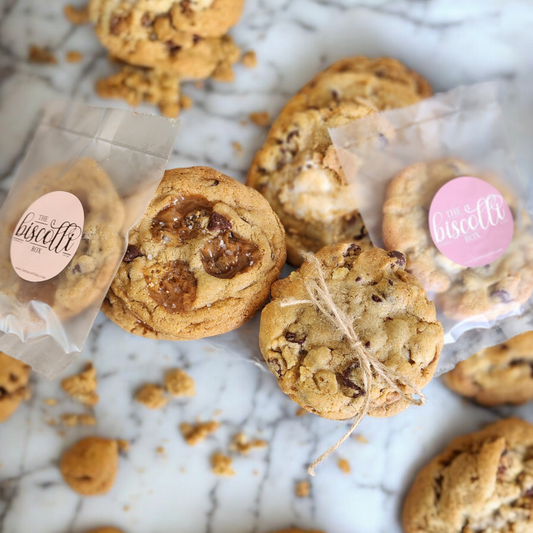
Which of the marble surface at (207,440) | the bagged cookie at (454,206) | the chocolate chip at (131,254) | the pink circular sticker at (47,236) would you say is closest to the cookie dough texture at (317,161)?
the bagged cookie at (454,206)

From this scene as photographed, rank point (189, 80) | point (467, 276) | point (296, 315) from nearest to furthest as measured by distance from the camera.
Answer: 1. point (296, 315)
2. point (467, 276)
3. point (189, 80)

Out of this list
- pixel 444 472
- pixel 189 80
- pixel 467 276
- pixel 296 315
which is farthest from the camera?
pixel 189 80

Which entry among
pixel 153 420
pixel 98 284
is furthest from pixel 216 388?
pixel 98 284

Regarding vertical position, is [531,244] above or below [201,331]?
above

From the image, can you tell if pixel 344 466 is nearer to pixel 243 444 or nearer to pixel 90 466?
pixel 243 444

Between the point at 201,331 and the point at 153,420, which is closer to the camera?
the point at 201,331

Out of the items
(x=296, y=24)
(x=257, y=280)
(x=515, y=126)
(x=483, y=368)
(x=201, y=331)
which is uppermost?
(x=296, y=24)

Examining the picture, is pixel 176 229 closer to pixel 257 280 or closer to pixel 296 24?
pixel 257 280

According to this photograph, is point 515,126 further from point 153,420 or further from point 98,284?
point 153,420
